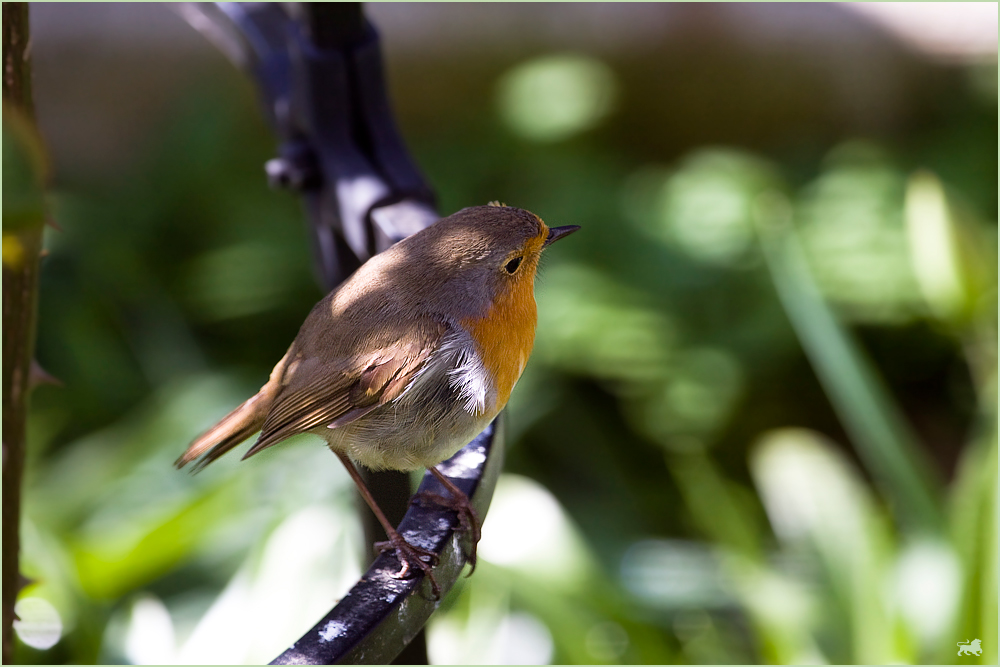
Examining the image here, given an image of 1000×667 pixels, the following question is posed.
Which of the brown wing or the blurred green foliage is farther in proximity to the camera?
the blurred green foliage

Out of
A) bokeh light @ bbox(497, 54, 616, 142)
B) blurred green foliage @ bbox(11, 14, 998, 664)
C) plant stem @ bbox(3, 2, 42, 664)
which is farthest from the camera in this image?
bokeh light @ bbox(497, 54, 616, 142)

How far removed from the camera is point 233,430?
3.80 feet

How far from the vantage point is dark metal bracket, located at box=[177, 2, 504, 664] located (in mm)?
1053

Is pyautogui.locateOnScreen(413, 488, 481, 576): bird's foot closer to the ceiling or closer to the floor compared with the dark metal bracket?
closer to the floor

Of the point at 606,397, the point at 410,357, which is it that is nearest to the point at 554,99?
the point at 606,397

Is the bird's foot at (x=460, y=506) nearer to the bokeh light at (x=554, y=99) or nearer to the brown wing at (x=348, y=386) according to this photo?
the brown wing at (x=348, y=386)

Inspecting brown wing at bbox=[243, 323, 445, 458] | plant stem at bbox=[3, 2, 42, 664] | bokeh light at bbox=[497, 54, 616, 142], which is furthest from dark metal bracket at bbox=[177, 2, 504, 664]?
bokeh light at bbox=[497, 54, 616, 142]

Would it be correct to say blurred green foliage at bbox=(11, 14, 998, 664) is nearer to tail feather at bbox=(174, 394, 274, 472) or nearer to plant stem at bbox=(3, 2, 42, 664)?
tail feather at bbox=(174, 394, 274, 472)

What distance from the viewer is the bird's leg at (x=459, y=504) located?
0.95 metres

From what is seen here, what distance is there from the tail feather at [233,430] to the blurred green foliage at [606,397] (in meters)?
0.14

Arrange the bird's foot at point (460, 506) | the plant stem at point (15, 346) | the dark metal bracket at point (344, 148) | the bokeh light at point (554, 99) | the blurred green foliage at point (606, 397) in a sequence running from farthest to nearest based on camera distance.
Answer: the bokeh light at point (554, 99) → the blurred green foliage at point (606, 397) → the dark metal bracket at point (344, 148) → the bird's foot at point (460, 506) → the plant stem at point (15, 346)

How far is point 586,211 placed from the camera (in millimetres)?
2848

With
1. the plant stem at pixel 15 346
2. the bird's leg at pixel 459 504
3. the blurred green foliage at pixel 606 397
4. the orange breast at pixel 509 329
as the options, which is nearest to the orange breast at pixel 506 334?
the orange breast at pixel 509 329

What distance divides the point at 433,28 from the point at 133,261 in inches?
58.0
